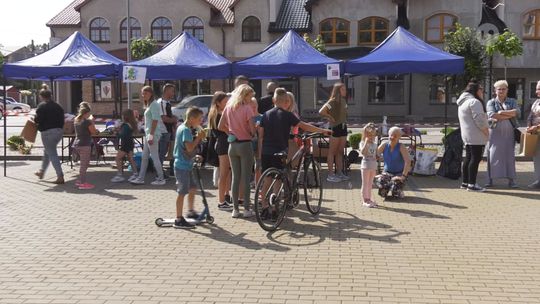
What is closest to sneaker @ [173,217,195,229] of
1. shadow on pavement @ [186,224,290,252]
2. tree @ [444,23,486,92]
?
shadow on pavement @ [186,224,290,252]

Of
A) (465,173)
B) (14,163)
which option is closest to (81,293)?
(465,173)

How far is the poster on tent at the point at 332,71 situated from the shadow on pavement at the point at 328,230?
4.59m

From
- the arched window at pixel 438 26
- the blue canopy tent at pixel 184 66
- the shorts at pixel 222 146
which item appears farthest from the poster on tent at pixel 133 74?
the arched window at pixel 438 26

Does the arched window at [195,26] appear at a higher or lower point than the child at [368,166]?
higher

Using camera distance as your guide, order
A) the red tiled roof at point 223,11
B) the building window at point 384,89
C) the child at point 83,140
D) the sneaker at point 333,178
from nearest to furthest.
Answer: the child at point 83,140, the sneaker at point 333,178, the building window at point 384,89, the red tiled roof at point 223,11

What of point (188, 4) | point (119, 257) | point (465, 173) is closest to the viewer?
point (119, 257)

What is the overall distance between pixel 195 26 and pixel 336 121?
28129mm

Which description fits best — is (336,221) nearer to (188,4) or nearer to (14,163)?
(14,163)

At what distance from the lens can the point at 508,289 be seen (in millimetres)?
5004

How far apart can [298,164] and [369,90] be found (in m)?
28.0

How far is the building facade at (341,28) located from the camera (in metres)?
33.5

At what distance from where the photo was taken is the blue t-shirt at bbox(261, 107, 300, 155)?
730cm

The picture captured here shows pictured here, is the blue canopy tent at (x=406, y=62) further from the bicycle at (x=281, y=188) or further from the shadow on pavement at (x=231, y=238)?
the shadow on pavement at (x=231, y=238)

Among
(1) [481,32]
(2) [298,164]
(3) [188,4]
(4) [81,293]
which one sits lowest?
(4) [81,293]
